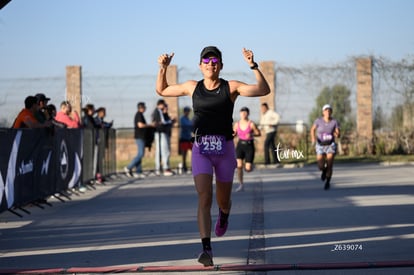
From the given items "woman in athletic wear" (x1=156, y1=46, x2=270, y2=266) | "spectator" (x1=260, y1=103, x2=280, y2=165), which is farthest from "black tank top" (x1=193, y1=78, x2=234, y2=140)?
"spectator" (x1=260, y1=103, x2=280, y2=165)

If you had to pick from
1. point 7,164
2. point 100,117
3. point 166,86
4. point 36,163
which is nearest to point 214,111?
point 166,86

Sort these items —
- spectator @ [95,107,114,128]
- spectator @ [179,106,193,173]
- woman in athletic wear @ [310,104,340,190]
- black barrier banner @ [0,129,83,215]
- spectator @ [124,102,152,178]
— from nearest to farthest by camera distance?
black barrier banner @ [0,129,83,215], woman in athletic wear @ [310,104,340,190], spectator @ [95,107,114,128], spectator @ [124,102,152,178], spectator @ [179,106,193,173]

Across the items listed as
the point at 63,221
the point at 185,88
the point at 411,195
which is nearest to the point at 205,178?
the point at 185,88

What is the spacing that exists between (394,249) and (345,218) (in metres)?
3.29

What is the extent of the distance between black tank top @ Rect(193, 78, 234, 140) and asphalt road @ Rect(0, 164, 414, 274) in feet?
4.20

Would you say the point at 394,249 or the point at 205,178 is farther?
the point at 394,249

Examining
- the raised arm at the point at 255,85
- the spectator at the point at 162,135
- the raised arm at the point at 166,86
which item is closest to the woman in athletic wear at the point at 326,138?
the spectator at the point at 162,135

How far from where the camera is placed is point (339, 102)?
31188mm

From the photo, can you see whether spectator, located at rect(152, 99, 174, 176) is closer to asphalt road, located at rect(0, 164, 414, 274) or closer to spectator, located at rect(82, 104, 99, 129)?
spectator, located at rect(82, 104, 99, 129)

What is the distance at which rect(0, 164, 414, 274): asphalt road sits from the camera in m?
9.27

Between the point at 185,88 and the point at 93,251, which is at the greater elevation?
the point at 185,88

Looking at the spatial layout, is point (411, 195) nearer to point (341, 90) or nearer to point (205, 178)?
point (205, 178)

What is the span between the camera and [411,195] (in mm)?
16828

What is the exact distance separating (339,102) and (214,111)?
22.1 meters
